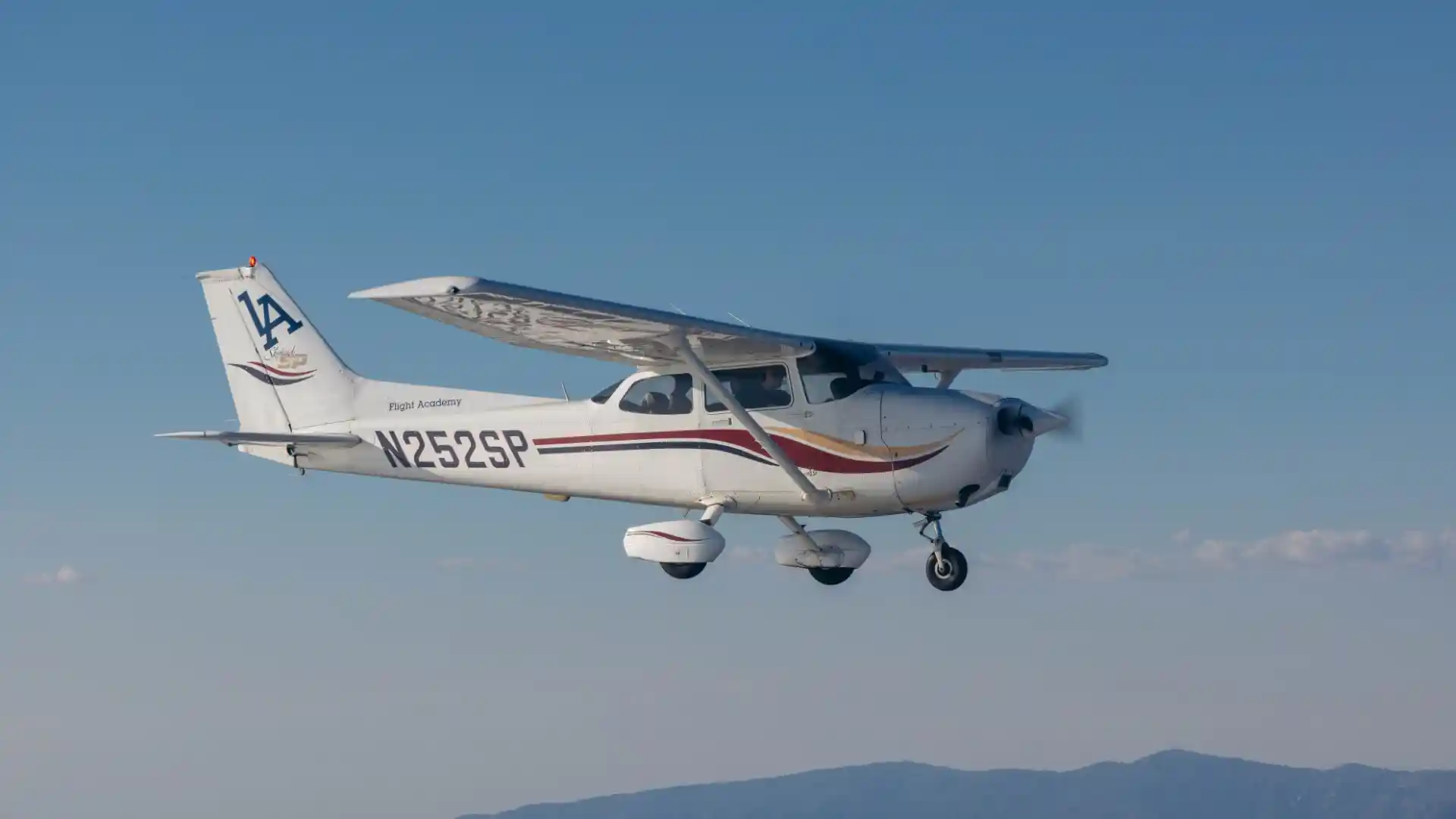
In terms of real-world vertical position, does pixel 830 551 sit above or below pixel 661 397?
below

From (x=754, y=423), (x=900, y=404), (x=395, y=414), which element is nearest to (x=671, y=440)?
(x=754, y=423)

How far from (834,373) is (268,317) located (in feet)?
29.4

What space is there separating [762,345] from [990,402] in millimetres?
2641

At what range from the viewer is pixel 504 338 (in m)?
19.0

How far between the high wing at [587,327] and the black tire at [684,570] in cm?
243

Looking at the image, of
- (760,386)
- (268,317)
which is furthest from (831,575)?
(268,317)

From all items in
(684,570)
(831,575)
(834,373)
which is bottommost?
(684,570)

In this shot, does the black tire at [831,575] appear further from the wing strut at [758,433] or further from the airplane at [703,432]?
the wing strut at [758,433]

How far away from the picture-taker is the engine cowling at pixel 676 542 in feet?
62.1

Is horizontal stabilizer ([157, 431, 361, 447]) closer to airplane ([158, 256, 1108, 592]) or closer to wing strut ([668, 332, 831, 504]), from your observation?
airplane ([158, 256, 1108, 592])

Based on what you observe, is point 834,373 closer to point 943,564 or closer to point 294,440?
point 943,564

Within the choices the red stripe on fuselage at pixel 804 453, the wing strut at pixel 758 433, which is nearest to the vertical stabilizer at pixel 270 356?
the red stripe on fuselage at pixel 804 453

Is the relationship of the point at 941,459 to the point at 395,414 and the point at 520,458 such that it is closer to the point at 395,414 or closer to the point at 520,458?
the point at 520,458

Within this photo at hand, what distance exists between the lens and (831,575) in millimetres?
20672
